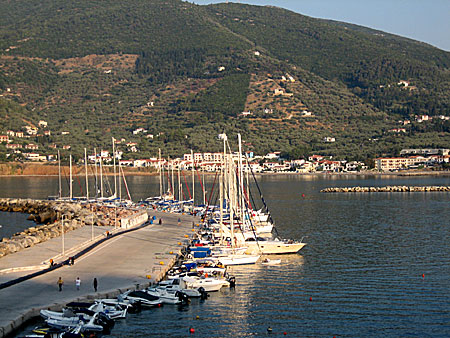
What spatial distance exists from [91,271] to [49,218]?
30940 mm

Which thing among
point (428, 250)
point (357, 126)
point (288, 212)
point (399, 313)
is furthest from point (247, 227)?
point (357, 126)

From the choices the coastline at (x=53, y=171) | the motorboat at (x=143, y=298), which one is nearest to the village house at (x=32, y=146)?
the coastline at (x=53, y=171)

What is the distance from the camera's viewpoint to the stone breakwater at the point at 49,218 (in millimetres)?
38031

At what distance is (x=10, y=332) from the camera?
2264 centimetres

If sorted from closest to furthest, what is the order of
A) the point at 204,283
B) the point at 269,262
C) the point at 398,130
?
the point at 204,283
the point at 269,262
the point at 398,130

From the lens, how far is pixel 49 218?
A: 2373 inches

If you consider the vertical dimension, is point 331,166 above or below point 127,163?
below

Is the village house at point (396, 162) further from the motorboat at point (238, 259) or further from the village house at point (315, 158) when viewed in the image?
the motorboat at point (238, 259)

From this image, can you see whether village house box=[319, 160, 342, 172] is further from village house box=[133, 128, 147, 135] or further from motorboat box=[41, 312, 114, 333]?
motorboat box=[41, 312, 114, 333]

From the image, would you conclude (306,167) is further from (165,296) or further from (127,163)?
(165,296)

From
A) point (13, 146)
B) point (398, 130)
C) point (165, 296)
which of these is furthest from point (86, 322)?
point (398, 130)

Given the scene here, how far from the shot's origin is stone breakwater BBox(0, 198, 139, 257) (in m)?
38.0

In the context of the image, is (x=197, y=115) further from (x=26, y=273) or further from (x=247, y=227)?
(x=26, y=273)

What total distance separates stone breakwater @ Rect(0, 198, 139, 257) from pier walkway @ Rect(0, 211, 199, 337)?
2.76ft
